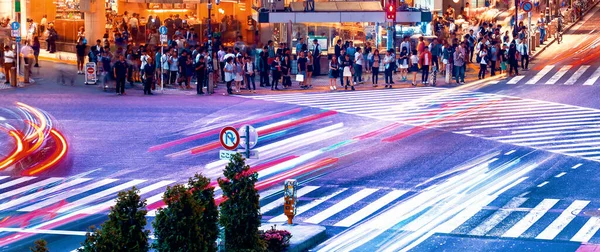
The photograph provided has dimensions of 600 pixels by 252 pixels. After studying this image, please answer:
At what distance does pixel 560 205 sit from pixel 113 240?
1148 centimetres

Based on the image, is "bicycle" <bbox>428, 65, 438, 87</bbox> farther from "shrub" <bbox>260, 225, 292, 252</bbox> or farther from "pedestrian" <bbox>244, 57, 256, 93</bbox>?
"shrub" <bbox>260, 225, 292, 252</bbox>

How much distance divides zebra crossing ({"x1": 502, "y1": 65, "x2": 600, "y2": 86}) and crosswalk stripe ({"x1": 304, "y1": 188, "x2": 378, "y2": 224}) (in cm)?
2096

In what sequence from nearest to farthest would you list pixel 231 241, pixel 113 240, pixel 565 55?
1. pixel 113 240
2. pixel 231 241
3. pixel 565 55

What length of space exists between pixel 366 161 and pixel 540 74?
68.9ft

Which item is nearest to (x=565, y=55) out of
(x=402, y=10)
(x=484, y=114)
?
(x=402, y=10)

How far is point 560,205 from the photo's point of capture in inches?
841

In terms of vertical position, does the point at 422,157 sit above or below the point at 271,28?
below

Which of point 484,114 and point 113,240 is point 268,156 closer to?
point 484,114

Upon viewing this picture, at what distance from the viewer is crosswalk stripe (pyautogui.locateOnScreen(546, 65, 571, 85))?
42.7m

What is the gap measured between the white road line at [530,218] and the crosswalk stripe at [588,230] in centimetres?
93

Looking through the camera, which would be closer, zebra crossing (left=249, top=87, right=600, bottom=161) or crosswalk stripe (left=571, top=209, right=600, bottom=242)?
crosswalk stripe (left=571, top=209, right=600, bottom=242)

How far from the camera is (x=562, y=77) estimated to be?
144ft

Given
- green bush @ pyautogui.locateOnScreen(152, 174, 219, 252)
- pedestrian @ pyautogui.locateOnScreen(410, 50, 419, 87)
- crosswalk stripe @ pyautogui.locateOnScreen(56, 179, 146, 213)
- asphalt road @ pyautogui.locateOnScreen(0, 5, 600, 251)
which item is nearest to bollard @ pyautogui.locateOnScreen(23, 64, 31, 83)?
asphalt road @ pyautogui.locateOnScreen(0, 5, 600, 251)

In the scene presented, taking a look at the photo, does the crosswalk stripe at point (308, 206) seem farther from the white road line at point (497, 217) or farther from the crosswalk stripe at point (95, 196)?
the crosswalk stripe at point (95, 196)
